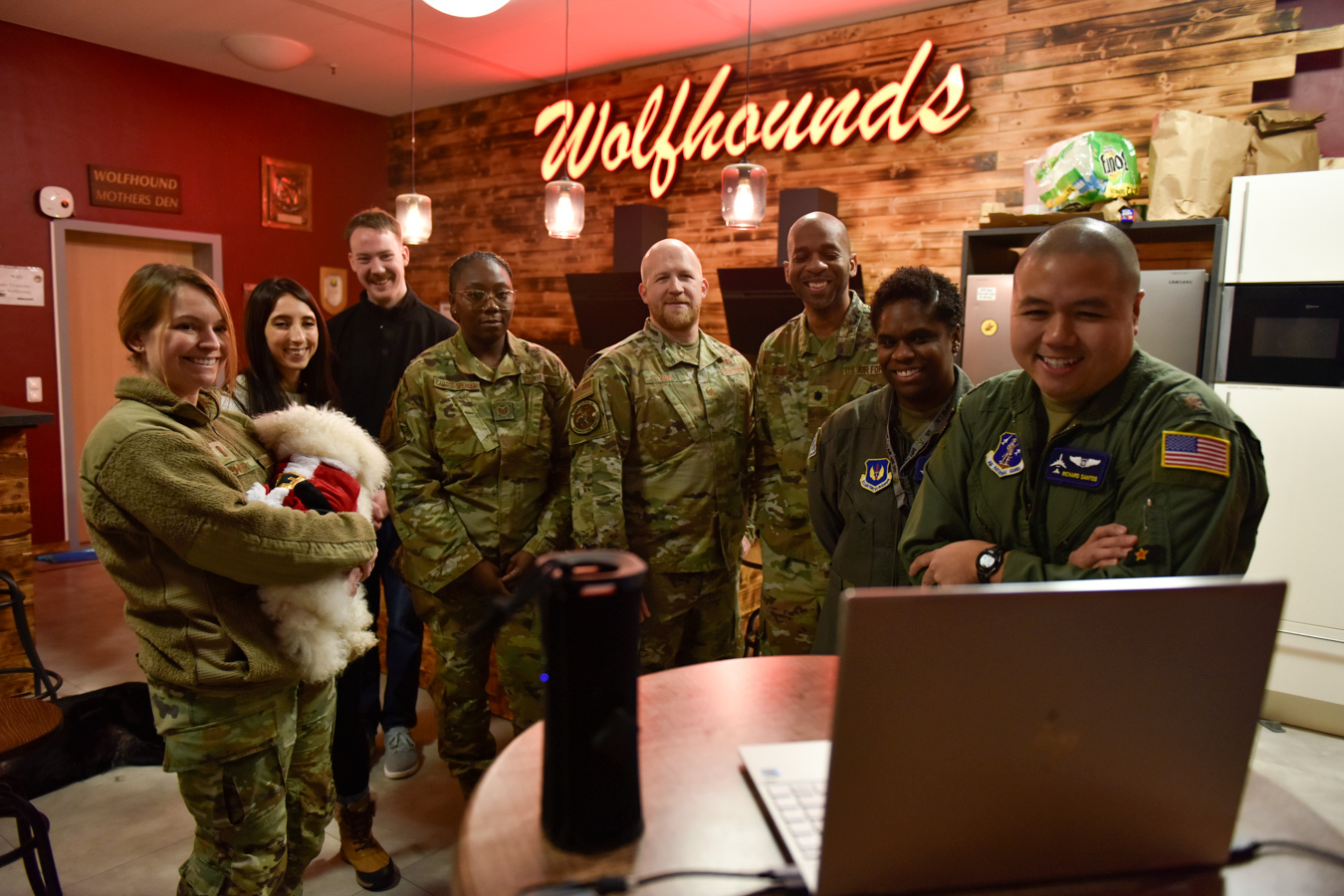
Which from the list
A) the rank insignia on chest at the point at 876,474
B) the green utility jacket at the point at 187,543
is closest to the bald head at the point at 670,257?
the rank insignia on chest at the point at 876,474

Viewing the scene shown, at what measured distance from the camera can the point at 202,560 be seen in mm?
1478

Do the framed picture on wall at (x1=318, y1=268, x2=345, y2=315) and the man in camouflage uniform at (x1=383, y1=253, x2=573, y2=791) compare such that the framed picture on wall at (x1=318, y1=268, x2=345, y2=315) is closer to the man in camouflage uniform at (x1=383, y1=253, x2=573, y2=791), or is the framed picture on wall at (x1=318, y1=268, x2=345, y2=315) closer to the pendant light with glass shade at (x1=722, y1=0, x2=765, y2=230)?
the pendant light with glass shade at (x1=722, y1=0, x2=765, y2=230)

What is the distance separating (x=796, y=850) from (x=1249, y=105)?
14.9ft

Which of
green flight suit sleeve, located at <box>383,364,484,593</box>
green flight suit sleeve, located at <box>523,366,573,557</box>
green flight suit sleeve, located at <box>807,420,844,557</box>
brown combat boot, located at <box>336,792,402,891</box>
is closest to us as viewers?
green flight suit sleeve, located at <box>807,420,844,557</box>

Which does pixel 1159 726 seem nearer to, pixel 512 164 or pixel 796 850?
pixel 796 850

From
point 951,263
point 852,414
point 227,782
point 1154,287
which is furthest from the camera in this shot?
point 951,263

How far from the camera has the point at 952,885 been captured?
71 cm

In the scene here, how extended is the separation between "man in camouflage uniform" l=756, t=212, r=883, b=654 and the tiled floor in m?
1.14

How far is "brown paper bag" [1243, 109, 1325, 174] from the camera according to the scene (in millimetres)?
3305

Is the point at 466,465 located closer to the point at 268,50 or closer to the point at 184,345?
Answer: the point at 184,345

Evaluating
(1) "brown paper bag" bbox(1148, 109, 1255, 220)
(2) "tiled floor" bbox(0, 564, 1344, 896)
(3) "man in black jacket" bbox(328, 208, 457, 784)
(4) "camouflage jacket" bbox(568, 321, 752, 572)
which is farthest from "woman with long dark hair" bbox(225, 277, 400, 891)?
(1) "brown paper bag" bbox(1148, 109, 1255, 220)

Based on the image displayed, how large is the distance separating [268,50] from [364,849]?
18.0ft

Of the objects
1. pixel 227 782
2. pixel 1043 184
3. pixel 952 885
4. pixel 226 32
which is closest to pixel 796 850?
pixel 952 885

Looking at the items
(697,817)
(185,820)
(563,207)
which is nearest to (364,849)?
(185,820)
